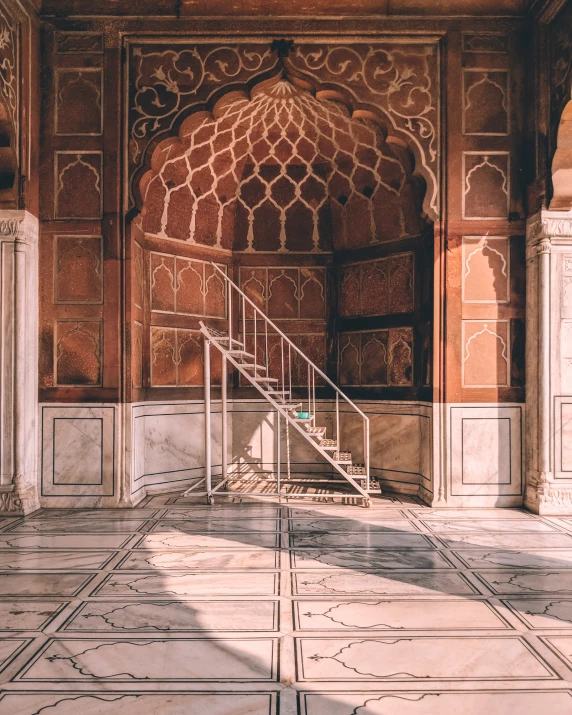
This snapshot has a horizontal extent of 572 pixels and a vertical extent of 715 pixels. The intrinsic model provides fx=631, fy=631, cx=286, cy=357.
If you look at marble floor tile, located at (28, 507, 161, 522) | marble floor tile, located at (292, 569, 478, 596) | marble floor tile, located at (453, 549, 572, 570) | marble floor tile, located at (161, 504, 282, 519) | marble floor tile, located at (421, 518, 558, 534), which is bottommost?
marble floor tile, located at (28, 507, 161, 522)

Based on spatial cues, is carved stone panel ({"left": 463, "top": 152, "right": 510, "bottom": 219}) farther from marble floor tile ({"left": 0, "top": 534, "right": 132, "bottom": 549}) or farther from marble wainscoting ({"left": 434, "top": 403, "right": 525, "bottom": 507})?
marble floor tile ({"left": 0, "top": 534, "right": 132, "bottom": 549})

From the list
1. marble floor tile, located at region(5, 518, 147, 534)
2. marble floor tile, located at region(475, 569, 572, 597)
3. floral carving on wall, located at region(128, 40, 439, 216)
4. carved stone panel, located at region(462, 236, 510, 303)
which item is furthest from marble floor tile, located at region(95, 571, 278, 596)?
floral carving on wall, located at region(128, 40, 439, 216)

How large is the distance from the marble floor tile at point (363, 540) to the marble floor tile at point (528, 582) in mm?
704

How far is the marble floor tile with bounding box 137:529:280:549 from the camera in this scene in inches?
173

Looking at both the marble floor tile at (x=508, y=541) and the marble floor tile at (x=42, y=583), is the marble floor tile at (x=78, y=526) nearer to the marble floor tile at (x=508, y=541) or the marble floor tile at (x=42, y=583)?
the marble floor tile at (x=42, y=583)

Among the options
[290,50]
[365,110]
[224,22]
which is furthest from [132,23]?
[365,110]

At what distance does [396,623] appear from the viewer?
119 inches

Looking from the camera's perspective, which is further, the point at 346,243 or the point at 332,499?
the point at 346,243

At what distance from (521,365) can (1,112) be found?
494 cm

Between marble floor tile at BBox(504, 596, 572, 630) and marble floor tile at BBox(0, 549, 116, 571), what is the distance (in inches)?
96.5

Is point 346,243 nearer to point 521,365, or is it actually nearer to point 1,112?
point 521,365

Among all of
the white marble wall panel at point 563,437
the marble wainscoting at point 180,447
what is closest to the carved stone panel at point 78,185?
the marble wainscoting at point 180,447

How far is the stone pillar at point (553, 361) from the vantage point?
544 cm

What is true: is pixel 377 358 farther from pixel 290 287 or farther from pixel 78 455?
pixel 78 455
